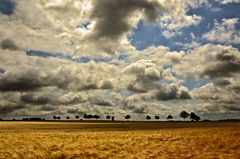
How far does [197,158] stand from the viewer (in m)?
29.2

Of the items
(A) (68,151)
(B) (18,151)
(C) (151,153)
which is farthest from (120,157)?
(B) (18,151)

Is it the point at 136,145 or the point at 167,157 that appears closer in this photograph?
the point at 167,157

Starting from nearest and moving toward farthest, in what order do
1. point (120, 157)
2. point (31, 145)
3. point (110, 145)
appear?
point (120, 157), point (31, 145), point (110, 145)

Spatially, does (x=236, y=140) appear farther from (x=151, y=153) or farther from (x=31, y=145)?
(x=31, y=145)

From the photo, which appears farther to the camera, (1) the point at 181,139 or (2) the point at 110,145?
(1) the point at 181,139

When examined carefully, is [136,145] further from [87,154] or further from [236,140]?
[236,140]

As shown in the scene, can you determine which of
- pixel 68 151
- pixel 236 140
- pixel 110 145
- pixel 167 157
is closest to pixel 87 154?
pixel 68 151

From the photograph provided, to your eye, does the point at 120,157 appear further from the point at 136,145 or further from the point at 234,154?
the point at 234,154

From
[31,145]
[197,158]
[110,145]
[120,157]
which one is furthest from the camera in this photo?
[110,145]

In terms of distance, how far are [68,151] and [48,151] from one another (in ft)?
6.67

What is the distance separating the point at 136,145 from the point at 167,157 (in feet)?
24.9

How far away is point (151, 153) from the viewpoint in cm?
3259

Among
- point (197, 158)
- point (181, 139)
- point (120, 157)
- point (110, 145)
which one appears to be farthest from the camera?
point (181, 139)

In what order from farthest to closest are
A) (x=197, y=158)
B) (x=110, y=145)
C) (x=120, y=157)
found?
(x=110, y=145), (x=120, y=157), (x=197, y=158)
